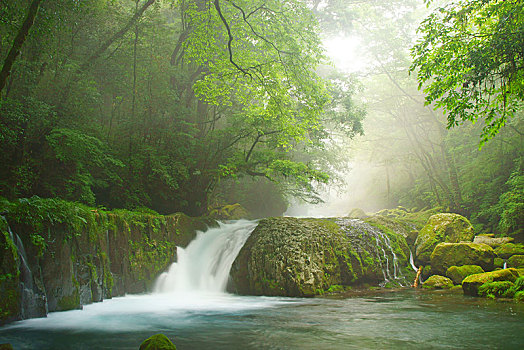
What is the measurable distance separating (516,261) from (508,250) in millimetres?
948

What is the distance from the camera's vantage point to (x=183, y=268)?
34.1ft

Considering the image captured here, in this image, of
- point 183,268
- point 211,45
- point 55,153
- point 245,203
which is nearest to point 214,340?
point 183,268

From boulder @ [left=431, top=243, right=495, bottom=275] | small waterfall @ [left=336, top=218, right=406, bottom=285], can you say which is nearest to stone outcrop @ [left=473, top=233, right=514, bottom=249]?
boulder @ [left=431, top=243, right=495, bottom=275]

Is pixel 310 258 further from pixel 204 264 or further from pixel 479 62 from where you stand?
pixel 479 62

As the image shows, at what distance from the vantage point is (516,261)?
400 inches

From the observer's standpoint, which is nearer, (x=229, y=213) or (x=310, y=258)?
(x=310, y=258)

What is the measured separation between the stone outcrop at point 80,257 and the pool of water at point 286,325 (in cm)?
32

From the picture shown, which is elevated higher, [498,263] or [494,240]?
[494,240]

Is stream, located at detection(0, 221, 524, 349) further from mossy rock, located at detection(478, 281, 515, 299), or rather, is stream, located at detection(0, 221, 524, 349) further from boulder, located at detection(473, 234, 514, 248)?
boulder, located at detection(473, 234, 514, 248)

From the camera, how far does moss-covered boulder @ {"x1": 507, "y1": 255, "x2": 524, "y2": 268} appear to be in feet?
32.9

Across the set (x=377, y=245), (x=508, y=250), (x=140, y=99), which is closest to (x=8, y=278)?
(x=140, y=99)

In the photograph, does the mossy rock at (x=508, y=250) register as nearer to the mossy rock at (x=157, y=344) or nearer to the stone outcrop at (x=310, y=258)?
the stone outcrop at (x=310, y=258)

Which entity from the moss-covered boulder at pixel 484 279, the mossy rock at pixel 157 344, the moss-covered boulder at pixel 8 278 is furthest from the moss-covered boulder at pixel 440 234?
the moss-covered boulder at pixel 8 278

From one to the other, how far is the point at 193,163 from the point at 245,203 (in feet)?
29.8
